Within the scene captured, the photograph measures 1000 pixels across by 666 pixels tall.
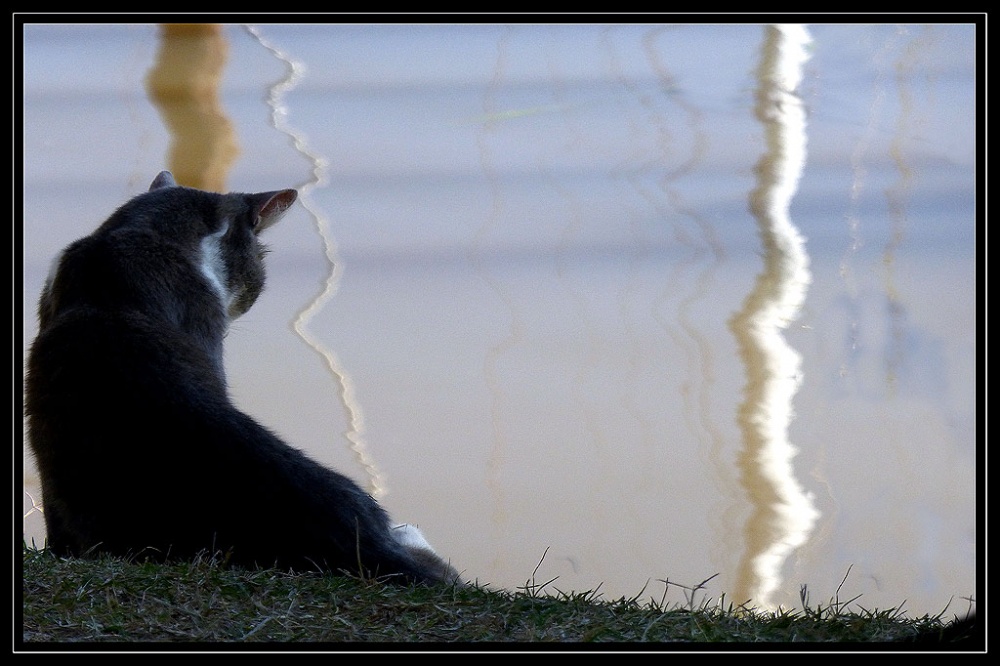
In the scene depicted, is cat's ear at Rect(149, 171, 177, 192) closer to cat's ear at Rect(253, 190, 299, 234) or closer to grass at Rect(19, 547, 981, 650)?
cat's ear at Rect(253, 190, 299, 234)

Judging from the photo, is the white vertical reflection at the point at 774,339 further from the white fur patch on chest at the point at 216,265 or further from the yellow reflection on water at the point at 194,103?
the yellow reflection on water at the point at 194,103

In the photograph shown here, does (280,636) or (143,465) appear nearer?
(280,636)

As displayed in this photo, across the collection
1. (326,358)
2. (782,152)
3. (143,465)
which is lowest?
(143,465)

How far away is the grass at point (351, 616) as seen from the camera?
7.43ft

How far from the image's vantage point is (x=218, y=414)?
118 inches

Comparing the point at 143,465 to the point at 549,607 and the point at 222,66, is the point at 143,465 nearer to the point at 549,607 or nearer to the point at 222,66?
the point at 549,607

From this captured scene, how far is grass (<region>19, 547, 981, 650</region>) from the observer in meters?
2.27

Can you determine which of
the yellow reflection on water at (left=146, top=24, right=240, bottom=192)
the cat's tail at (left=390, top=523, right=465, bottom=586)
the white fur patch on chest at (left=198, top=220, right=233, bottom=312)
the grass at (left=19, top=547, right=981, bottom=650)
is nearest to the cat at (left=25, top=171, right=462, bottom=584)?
the cat's tail at (left=390, top=523, right=465, bottom=586)

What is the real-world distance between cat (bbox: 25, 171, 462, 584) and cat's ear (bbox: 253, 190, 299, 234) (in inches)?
33.7

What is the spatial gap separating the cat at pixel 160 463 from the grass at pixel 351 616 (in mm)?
169

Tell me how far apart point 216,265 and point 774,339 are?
3297 millimetres
